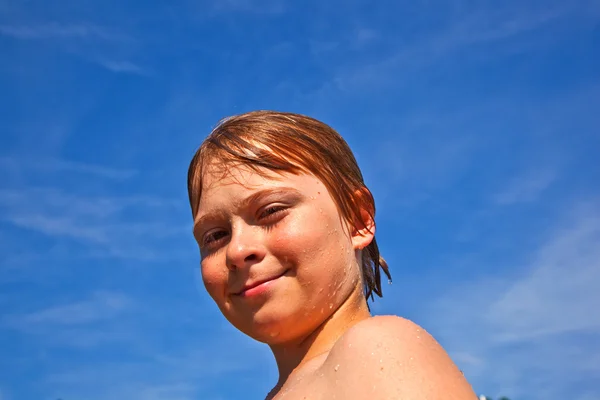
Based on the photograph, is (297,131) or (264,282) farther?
(297,131)

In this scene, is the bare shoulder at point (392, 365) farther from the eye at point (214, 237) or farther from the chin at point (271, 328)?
the eye at point (214, 237)

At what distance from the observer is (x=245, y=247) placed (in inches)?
139

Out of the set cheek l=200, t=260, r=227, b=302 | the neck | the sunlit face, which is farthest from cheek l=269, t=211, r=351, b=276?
cheek l=200, t=260, r=227, b=302

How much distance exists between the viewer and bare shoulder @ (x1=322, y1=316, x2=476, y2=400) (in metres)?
2.79

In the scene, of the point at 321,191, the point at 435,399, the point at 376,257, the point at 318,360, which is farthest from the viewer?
the point at 376,257

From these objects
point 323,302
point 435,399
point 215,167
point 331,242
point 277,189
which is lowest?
point 435,399

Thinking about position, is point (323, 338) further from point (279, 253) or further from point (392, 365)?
point (392, 365)

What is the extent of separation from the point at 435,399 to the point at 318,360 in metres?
0.82

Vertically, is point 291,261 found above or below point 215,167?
below

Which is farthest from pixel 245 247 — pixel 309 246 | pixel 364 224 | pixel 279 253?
pixel 364 224

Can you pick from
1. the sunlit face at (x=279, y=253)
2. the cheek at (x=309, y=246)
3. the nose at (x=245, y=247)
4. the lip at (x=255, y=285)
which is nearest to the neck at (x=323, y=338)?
the sunlit face at (x=279, y=253)

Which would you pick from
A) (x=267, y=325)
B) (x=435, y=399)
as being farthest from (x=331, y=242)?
(x=435, y=399)

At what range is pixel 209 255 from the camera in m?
3.82

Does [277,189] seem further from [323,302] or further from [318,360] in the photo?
[318,360]
